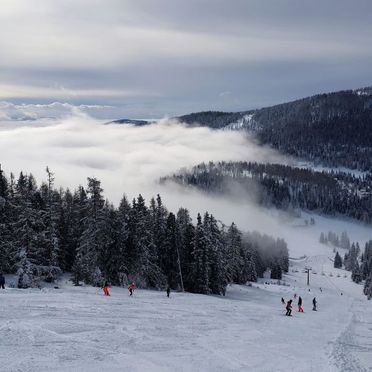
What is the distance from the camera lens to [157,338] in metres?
26.3

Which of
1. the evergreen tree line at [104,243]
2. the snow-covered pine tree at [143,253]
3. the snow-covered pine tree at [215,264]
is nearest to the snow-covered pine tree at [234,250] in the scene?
the evergreen tree line at [104,243]

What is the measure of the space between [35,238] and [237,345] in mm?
27396

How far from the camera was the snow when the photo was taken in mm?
20953

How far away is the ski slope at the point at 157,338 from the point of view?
824 inches

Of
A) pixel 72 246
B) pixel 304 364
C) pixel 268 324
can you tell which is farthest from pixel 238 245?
pixel 304 364

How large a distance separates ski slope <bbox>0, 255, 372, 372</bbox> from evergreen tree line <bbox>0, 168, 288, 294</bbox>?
12.1 meters

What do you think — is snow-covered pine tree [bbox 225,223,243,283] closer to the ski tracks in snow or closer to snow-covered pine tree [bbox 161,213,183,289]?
snow-covered pine tree [bbox 161,213,183,289]

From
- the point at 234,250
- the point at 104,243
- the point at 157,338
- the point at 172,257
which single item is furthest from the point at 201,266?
the point at 157,338

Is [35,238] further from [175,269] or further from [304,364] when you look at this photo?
[304,364]

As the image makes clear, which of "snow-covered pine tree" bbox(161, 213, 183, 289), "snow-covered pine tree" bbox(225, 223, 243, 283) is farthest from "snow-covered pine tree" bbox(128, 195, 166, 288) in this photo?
"snow-covered pine tree" bbox(225, 223, 243, 283)

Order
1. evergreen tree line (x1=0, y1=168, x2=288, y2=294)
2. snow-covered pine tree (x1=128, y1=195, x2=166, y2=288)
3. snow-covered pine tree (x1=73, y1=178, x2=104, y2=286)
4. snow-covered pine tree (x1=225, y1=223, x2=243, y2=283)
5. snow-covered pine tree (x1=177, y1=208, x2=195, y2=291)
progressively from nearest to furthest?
1. evergreen tree line (x1=0, y1=168, x2=288, y2=294)
2. snow-covered pine tree (x1=73, y1=178, x2=104, y2=286)
3. snow-covered pine tree (x1=128, y1=195, x2=166, y2=288)
4. snow-covered pine tree (x1=177, y1=208, x2=195, y2=291)
5. snow-covered pine tree (x1=225, y1=223, x2=243, y2=283)

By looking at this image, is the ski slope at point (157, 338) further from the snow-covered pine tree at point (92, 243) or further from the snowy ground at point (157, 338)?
the snow-covered pine tree at point (92, 243)

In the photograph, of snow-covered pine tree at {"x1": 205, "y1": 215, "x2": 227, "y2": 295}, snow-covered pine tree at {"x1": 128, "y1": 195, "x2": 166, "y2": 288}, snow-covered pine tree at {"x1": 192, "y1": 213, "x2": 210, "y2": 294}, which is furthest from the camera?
snow-covered pine tree at {"x1": 205, "y1": 215, "x2": 227, "y2": 295}

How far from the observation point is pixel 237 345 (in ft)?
89.2
